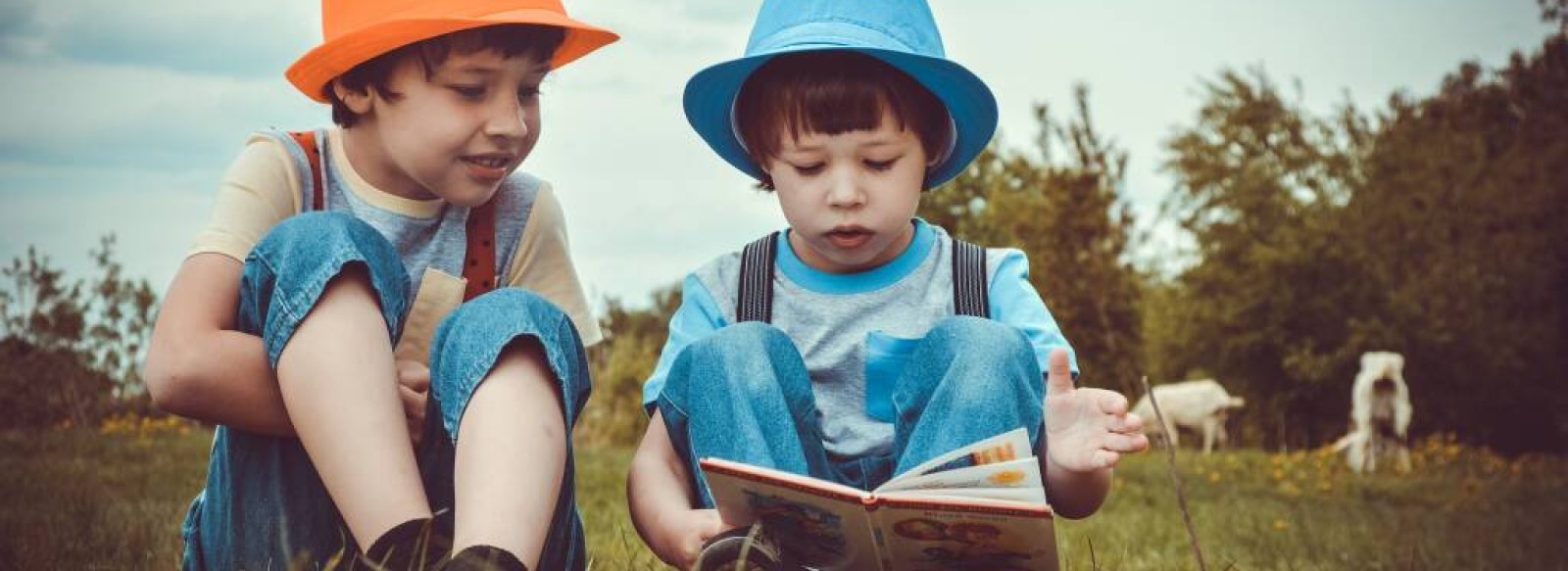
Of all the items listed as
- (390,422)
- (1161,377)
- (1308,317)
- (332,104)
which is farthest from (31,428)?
(1161,377)

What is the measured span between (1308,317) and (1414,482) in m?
5.84

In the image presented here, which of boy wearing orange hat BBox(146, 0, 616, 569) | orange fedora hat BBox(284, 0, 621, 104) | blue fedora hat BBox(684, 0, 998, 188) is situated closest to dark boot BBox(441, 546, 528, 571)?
boy wearing orange hat BBox(146, 0, 616, 569)

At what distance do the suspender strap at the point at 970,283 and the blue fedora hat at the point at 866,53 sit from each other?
0.18 metres

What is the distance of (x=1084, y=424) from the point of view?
194cm

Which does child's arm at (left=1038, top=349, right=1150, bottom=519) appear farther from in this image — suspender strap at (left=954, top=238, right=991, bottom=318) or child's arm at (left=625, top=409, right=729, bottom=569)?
child's arm at (left=625, top=409, right=729, bottom=569)

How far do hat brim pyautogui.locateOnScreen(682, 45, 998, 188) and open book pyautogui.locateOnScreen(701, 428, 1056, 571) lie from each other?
74cm

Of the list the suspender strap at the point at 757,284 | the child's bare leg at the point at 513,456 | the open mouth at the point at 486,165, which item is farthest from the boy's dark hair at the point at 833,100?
the child's bare leg at the point at 513,456

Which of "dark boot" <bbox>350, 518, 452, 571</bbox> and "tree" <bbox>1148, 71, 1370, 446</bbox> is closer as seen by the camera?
"dark boot" <bbox>350, 518, 452, 571</bbox>

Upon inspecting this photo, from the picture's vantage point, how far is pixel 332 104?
7.70 feet

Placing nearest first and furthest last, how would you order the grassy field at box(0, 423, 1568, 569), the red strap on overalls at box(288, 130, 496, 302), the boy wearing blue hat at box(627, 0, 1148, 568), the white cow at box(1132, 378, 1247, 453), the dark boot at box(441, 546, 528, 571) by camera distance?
the dark boot at box(441, 546, 528, 571) < the boy wearing blue hat at box(627, 0, 1148, 568) < the red strap on overalls at box(288, 130, 496, 302) < the grassy field at box(0, 423, 1568, 569) < the white cow at box(1132, 378, 1247, 453)

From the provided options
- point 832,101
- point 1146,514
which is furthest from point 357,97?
point 1146,514

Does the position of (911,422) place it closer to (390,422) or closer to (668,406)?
(668,406)

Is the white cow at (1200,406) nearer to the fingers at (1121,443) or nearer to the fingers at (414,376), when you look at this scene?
the fingers at (1121,443)

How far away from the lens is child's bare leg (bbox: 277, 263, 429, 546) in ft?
5.77
